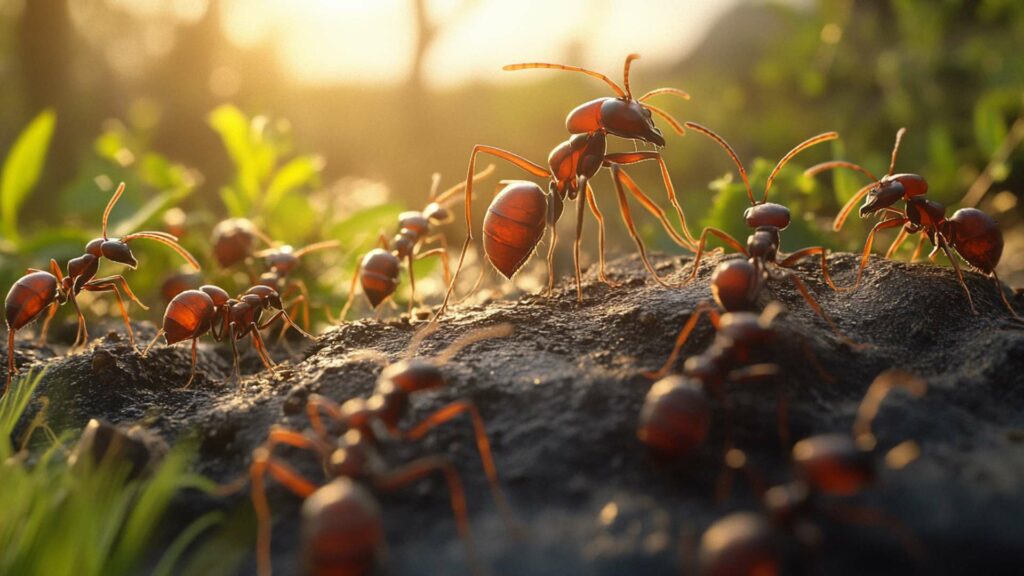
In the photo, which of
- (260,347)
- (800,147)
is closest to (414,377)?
(260,347)

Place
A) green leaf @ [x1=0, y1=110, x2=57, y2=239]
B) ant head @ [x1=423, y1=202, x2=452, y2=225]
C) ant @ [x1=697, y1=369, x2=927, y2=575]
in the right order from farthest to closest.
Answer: green leaf @ [x1=0, y1=110, x2=57, y2=239]
ant head @ [x1=423, y1=202, x2=452, y2=225]
ant @ [x1=697, y1=369, x2=927, y2=575]

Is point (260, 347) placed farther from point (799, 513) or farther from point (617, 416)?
point (799, 513)

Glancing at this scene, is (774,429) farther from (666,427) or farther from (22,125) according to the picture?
(22,125)

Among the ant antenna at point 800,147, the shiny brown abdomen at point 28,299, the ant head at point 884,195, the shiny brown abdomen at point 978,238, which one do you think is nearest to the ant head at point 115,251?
the shiny brown abdomen at point 28,299

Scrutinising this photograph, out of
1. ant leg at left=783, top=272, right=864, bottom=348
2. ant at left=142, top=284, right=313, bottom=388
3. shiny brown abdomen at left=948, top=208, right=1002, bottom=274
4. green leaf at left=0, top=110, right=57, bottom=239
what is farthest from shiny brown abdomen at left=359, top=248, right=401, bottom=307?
green leaf at left=0, top=110, right=57, bottom=239

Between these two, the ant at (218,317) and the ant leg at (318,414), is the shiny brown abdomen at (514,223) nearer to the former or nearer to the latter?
the ant at (218,317)

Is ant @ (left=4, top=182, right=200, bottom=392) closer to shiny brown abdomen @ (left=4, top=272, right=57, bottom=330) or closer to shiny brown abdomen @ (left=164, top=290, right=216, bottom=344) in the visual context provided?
shiny brown abdomen @ (left=4, top=272, right=57, bottom=330)
